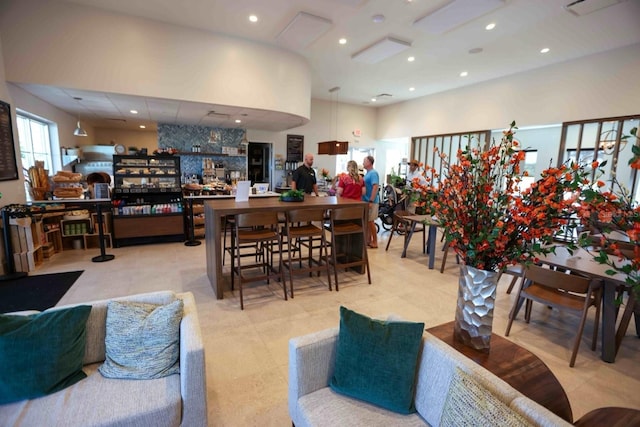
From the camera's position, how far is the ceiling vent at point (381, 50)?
4895mm

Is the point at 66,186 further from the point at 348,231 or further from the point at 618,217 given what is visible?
the point at 618,217

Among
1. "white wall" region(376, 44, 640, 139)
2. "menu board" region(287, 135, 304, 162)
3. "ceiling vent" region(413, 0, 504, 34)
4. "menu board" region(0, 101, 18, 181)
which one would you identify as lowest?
"menu board" region(0, 101, 18, 181)

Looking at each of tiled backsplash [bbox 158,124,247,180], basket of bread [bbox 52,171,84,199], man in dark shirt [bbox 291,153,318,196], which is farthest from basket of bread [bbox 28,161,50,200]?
man in dark shirt [bbox 291,153,318,196]

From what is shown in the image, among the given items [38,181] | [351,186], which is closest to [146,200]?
[38,181]

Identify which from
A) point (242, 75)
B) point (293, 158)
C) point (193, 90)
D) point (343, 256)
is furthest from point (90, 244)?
point (293, 158)

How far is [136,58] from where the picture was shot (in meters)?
4.38

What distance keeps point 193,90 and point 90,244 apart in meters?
3.33

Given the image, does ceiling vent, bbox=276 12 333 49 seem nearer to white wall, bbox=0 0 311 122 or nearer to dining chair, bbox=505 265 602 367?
white wall, bbox=0 0 311 122

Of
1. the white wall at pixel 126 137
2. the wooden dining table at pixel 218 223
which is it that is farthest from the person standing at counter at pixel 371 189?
the white wall at pixel 126 137

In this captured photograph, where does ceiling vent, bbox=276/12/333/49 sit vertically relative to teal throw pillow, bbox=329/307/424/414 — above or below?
above

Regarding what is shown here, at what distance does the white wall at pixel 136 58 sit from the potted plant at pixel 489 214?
15.0ft

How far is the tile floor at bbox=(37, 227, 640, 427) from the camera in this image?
6.77 ft

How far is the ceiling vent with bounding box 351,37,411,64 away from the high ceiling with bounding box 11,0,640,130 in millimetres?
40

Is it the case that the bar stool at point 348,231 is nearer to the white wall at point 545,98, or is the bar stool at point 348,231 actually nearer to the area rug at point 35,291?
the area rug at point 35,291
